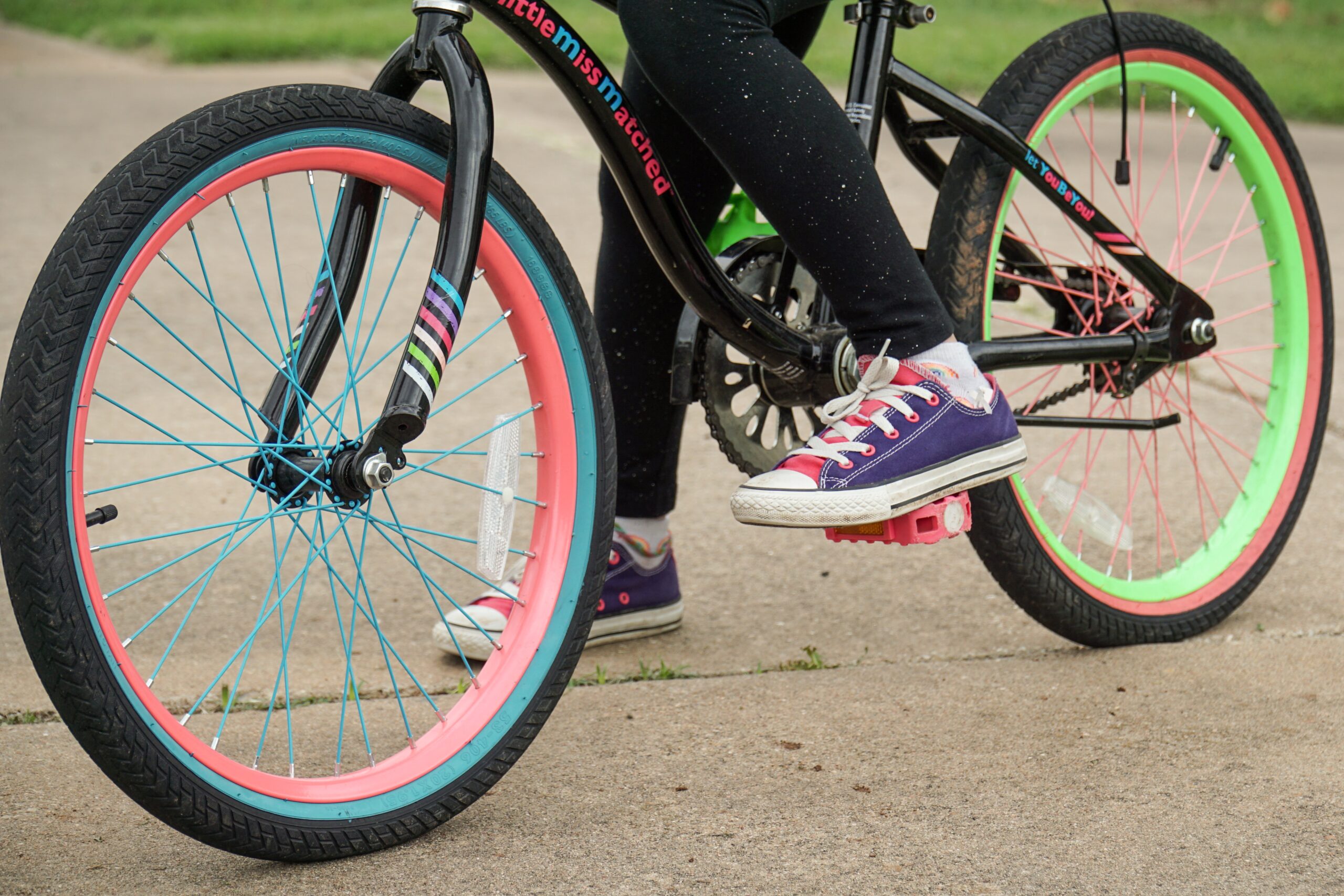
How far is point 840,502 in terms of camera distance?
1.80 metres

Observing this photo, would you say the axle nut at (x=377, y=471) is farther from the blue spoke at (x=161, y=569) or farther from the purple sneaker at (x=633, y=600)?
the purple sneaker at (x=633, y=600)

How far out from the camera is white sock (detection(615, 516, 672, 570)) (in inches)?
93.4

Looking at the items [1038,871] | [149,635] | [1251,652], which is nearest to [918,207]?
[1251,652]

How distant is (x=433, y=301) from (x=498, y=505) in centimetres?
29

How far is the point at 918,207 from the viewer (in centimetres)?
569

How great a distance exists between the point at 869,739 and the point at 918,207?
404 cm

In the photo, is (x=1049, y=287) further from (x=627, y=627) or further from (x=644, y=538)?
(x=627, y=627)


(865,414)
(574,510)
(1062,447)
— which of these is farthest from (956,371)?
(1062,447)

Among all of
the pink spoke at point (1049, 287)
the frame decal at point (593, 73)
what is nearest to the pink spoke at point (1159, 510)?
the pink spoke at point (1049, 287)

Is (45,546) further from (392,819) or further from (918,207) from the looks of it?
(918,207)

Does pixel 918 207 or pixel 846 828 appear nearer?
pixel 846 828

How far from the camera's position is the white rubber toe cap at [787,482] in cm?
181

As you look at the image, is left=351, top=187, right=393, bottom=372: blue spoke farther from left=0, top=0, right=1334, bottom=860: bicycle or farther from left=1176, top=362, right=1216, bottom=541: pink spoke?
left=1176, top=362, right=1216, bottom=541: pink spoke

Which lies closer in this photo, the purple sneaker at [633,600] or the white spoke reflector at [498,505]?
the white spoke reflector at [498,505]
